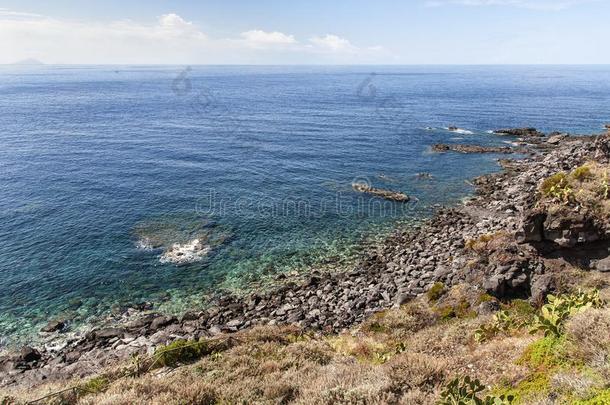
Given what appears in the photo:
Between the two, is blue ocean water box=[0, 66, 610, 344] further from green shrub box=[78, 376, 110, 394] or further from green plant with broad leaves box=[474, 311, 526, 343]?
green plant with broad leaves box=[474, 311, 526, 343]

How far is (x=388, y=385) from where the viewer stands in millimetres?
12133

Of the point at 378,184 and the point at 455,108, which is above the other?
the point at 455,108

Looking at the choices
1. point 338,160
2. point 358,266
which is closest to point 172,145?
point 338,160

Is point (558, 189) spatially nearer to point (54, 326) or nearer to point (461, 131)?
point (54, 326)

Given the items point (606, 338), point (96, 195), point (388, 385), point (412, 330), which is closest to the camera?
point (606, 338)

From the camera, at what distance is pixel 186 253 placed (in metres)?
35.8

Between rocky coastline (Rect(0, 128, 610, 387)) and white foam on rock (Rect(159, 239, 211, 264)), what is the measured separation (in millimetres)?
6612

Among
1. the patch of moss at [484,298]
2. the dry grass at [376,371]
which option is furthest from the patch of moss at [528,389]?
the patch of moss at [484,298]

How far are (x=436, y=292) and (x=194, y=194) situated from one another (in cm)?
3444

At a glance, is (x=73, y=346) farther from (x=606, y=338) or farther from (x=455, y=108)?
(x=455, y=108)

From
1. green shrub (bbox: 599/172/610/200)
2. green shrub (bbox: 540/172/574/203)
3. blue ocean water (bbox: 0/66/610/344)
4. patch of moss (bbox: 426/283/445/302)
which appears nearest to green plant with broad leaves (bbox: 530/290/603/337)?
patch of moss (bbox: 426/283/445/302)

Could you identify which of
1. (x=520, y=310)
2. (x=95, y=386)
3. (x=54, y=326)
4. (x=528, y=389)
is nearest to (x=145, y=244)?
(x=54, y=326)

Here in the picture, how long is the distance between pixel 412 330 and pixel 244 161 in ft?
162

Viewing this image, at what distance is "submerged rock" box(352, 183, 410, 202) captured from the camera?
156 feet
